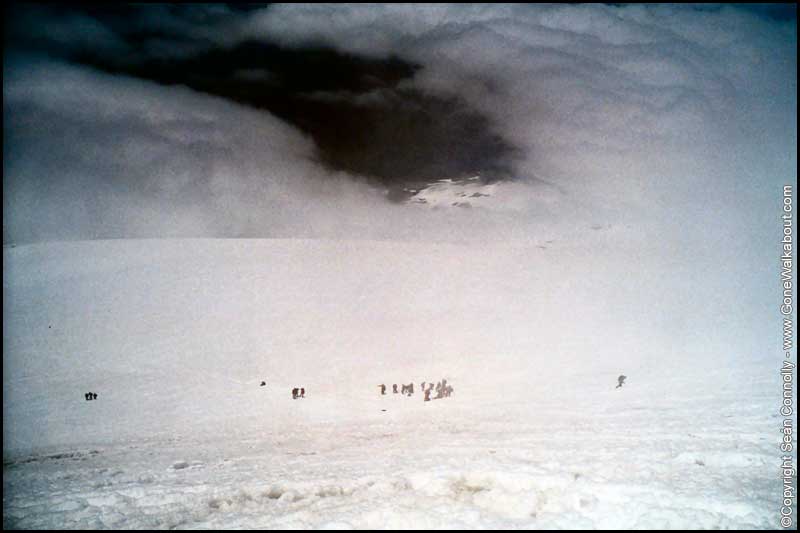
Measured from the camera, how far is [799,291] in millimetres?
5637

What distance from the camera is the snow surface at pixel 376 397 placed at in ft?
12.7

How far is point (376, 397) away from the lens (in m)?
8.84

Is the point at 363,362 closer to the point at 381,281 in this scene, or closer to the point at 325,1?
the point at 381,281

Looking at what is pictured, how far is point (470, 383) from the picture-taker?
9086mm

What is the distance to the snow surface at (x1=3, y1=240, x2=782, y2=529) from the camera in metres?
3.87

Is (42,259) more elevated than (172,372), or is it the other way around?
(42,259)

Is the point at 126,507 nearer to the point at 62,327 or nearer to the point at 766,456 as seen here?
the point at 766,456

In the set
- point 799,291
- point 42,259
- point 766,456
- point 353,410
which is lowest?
point 353,410

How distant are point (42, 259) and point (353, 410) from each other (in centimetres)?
1841

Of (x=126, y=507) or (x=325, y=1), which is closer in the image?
(x=126, y=507)

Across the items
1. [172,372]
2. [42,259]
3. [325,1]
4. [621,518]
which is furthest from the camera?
[42,259]

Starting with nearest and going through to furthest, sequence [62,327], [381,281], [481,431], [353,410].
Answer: [481,431] → [353,410] → [62,327] → [381,281]

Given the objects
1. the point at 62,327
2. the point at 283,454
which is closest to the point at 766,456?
the point at 283,454

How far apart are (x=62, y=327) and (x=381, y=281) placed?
9420 millimetres
